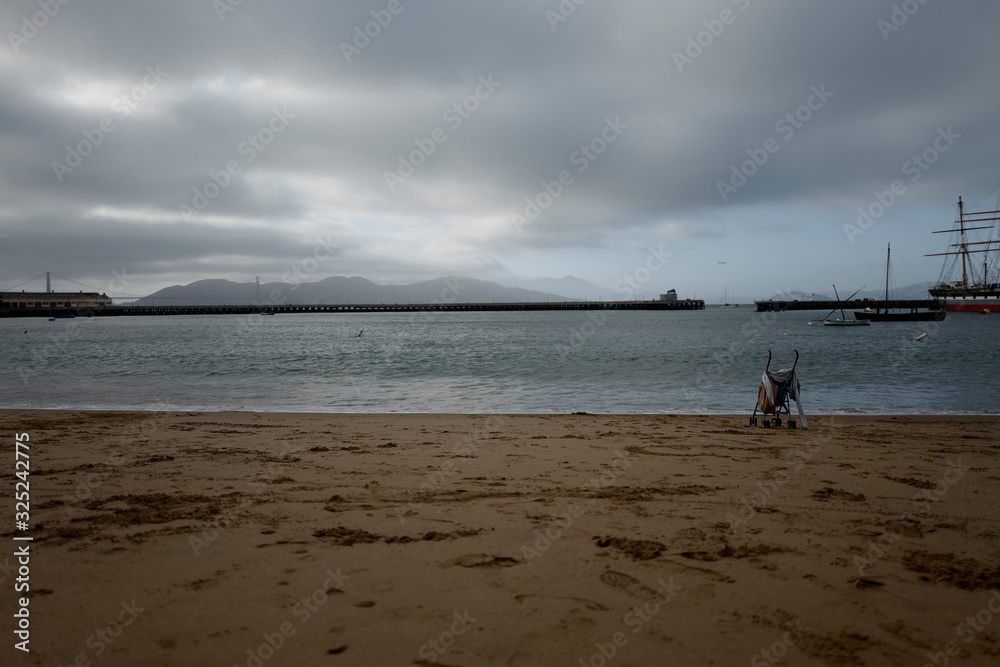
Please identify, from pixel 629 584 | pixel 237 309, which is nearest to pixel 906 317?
pixel 629 584

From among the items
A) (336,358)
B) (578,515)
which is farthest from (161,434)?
(336,358)

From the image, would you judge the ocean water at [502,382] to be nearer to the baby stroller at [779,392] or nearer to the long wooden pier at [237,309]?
the baby stroller at [779,392]

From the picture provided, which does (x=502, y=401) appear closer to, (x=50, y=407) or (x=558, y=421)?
(x=558, y=421)

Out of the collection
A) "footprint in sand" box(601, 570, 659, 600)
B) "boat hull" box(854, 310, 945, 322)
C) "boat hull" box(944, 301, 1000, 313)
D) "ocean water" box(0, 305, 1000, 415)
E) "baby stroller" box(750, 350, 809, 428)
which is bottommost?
"ocean water" box(0, 305, 1000, 415)

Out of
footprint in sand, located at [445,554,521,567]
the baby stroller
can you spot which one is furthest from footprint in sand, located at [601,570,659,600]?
the baby stroller

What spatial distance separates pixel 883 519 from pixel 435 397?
12.5 m

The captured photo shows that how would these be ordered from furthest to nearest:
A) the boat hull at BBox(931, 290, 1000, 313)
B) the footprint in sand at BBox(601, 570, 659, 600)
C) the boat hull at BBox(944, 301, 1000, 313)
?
1. the boat hull at BBox(931, 290, 1000, 313)
2. the boat hull at BBox(944, 301, 1000, 313)
3. the footprint in sand at BBox(601, 570, 659, 600)

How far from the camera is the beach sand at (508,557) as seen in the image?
3.23 meters

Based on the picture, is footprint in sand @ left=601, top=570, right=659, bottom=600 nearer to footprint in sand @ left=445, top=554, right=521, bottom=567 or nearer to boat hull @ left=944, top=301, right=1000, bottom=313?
footprint in sand @ left=445, top=554, right=521, bottom=567

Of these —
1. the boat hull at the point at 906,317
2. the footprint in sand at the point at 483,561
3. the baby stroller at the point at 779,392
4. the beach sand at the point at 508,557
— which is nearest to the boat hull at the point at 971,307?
the boat hull at the point at 906,317

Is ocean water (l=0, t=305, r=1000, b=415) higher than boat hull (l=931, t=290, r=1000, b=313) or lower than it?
lower

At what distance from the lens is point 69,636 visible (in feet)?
10.8

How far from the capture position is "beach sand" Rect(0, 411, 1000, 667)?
3232mm

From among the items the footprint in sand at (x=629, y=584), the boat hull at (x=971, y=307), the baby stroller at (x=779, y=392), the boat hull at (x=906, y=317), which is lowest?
the footprint in sand at (x=629, y=584)
